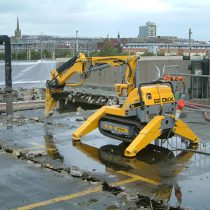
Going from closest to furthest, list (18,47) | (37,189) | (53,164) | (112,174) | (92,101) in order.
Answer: (37,189)
(112,174)
(53,164)
(92,101)
(18,47)

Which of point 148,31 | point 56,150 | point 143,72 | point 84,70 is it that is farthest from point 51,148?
point 148,31

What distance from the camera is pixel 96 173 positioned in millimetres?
8508

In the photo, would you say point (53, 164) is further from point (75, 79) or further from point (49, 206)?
point (75, 79)

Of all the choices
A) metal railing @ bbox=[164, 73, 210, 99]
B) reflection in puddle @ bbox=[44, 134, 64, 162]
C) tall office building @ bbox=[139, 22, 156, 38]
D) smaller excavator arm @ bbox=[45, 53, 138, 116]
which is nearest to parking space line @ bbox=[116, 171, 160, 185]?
reflection in puddle @ bbox=[44, 134, 64, 162]

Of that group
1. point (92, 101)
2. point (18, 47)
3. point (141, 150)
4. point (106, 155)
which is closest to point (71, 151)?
point (106, 155)

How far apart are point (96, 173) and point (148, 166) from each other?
115 centimetres

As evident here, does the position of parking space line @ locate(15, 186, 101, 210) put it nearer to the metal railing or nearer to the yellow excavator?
the yellow excavator

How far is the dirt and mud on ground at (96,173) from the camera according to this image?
22.7 feet

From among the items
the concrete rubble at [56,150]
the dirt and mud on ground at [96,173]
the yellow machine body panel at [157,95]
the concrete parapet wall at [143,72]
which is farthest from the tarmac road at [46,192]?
the concrete parapet wall at [143,72]

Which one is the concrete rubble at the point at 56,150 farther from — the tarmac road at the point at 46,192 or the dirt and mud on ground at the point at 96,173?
the tarmac road at the point at 46,192

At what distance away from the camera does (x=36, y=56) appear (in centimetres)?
4922

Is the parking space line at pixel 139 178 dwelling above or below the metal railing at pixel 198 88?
below

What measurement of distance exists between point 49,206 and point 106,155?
333 cm

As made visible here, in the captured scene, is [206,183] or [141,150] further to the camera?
[141,150]
